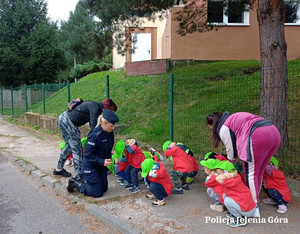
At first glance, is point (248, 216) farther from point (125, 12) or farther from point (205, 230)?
point (125, 12)

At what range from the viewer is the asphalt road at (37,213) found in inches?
142

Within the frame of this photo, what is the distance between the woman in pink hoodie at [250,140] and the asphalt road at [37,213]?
1.92 meters

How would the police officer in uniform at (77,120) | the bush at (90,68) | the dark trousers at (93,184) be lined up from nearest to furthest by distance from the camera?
1. the dark trousers at (93,184)
2. the police officer in uniform at (77,120)
3. the bush at (90,68)

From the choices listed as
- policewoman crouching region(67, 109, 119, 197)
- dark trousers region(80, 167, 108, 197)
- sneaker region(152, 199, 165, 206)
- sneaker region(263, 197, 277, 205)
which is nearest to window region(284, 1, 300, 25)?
sneaker region(263, 197, 277, 205)

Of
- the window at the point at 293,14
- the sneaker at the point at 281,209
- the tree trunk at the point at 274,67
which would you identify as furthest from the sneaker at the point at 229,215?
the window at the point at 293,14

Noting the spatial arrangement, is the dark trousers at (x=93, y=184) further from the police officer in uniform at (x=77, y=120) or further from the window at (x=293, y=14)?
the window at (x=293, y=14)

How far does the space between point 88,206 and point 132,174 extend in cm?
90

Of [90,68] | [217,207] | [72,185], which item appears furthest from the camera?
[90,68]

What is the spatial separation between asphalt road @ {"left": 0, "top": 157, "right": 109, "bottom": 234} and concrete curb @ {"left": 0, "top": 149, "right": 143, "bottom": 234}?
0.10m

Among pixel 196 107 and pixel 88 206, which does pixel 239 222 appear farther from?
pixel 196 107

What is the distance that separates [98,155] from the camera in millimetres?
4375

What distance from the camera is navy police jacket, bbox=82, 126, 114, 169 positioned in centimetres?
425

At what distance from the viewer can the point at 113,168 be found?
5488 millimetres

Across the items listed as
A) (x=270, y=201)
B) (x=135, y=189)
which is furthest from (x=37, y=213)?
(x=270, y=201)
